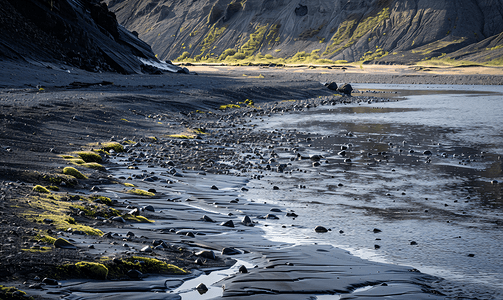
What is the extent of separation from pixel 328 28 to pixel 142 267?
5563 inches

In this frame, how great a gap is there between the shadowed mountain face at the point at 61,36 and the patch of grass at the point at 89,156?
982 inches

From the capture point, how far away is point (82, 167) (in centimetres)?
981

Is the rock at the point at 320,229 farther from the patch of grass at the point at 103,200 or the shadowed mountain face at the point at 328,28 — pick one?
the shadowed mountain face at the point at 328,28

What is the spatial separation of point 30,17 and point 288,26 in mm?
114282

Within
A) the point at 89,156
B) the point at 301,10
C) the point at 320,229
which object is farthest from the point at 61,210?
the point at 301,10

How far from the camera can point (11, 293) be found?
12.5 feet

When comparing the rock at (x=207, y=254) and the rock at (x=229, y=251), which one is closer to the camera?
the rock at (x=207, y=254)

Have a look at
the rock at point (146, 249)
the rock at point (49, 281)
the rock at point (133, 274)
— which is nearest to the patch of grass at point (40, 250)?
the rock at point (49, 281)

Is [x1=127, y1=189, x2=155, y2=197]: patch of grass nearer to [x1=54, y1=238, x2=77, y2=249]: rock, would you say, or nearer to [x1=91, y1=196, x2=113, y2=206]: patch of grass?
[x1=91, y1=196, x2=113, y2=206]: patch of grass

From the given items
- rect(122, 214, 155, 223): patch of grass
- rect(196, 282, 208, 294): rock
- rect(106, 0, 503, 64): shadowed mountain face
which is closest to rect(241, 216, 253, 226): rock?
rect(122, 214, 155, 223): patch of grass

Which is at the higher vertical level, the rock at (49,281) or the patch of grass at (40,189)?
the patch of grass at (40,189)

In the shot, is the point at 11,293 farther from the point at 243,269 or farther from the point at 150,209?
the point at 150,209

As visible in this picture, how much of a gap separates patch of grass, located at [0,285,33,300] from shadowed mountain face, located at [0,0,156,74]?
1279 inches

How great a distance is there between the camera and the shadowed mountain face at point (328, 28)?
373 ft
